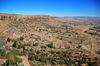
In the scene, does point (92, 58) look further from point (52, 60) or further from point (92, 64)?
point (52, 60)

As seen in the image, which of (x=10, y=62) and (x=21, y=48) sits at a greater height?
(x=10, y=62)

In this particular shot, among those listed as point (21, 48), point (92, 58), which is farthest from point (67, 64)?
point (21, 48)

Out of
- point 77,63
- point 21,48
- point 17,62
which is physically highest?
point 17,62

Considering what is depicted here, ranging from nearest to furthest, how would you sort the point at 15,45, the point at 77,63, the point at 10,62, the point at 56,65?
1. the point at 10,62
2. the point at 56,65
3. the point at 77,63
4. the point at 15,45

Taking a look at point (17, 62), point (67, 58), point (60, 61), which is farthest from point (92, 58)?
point (17, 62)

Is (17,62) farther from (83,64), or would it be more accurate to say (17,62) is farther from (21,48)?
(83,64)

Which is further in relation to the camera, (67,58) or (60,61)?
(67,58)

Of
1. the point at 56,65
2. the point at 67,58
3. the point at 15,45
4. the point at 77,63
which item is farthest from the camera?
the point at 15,45

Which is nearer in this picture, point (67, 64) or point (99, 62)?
point (67, 64)

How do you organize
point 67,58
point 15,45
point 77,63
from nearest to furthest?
point 77,63
point 67,58
point 15,45
